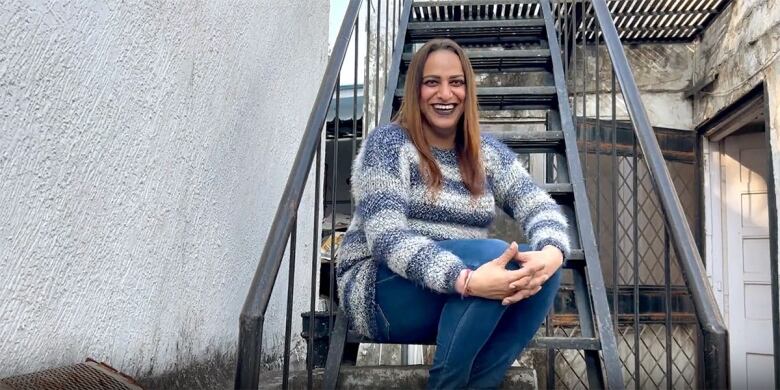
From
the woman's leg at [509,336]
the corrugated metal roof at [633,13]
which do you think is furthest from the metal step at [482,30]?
the woman's leg at [509,336]

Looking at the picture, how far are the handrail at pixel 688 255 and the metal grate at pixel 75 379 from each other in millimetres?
1157

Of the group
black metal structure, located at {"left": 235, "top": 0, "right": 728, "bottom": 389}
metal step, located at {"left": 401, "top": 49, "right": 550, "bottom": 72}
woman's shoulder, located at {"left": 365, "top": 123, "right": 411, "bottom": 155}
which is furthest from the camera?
metal step, located at {"left": 401, "top": 49, "right": 550, "bottom": 72}

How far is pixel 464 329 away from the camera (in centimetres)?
148

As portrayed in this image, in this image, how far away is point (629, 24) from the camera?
16.1 feet

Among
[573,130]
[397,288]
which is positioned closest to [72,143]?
[397,288]

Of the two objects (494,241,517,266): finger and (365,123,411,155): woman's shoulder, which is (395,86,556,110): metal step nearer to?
(365,123,411,155): woman's shoulder

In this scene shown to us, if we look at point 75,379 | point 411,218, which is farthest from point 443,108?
point 75,379

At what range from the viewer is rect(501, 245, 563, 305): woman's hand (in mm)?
1471

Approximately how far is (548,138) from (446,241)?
1121 mm

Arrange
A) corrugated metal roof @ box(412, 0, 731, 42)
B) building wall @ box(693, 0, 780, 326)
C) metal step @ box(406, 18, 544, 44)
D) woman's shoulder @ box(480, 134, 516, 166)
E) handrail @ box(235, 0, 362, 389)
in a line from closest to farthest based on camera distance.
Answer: handrail @ box(235, 0, 362, 389), woman's shoulder @ box(480, 134, 516, 166), metal step @ box(406, 18, 544, 44), building wall @ box(693, 0, 780, 326), corrugated metal roof @ box(412, 0, 731, 42)

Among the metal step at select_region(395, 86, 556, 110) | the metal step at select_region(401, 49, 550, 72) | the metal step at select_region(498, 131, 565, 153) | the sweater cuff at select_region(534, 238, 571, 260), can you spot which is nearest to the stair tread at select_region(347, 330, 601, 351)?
the sweater cuff at select_region(534, 238, 571, 260)

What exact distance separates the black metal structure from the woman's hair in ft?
0.76

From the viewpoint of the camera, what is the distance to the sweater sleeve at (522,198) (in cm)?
173

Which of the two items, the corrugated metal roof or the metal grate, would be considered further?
the corrugated metal roof
